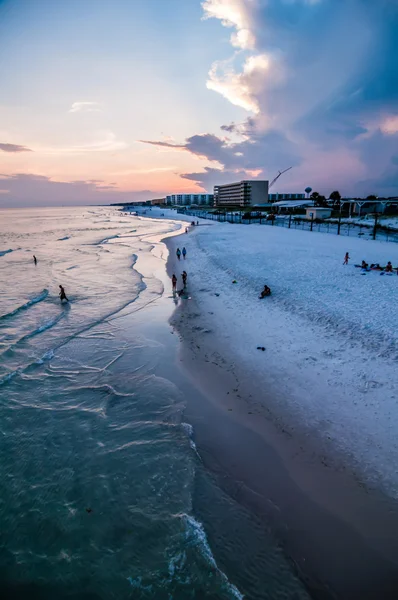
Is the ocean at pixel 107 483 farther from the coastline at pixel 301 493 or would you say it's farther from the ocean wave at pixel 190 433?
the coastline at pixel 301 493

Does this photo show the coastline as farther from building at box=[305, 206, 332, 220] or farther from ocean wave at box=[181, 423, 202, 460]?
building at box=[305, 206, 332, 220]

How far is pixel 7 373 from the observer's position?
12.1 metres

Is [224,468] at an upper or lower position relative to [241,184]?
lower

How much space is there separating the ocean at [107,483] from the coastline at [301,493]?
0.44 metres

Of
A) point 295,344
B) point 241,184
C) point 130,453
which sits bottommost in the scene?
point 130,453

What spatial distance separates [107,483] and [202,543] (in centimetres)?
275

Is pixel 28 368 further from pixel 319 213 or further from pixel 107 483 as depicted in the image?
pixel 319 213

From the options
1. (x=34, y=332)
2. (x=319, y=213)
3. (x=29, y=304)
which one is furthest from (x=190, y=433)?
(x=319, y=213)

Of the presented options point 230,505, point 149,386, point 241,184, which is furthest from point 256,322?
point 241,184

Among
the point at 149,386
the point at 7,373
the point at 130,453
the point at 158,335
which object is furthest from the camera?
the point at 158,335

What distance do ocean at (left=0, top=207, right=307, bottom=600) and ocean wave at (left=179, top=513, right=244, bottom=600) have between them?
0.02 metres

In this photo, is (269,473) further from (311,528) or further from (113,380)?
(113,380)

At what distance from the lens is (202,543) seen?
5.74 meters

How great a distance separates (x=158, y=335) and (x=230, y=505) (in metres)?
9.24
